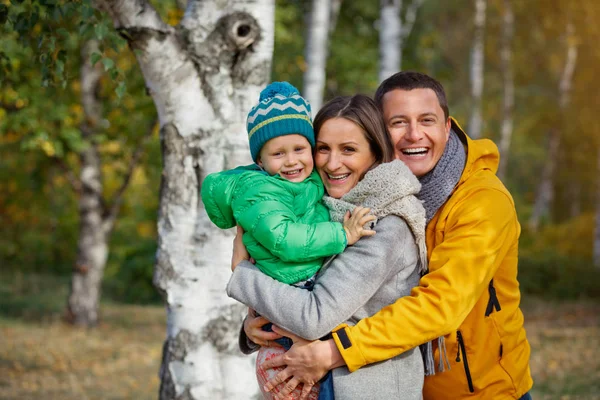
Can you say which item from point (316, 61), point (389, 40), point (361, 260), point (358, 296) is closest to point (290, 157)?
point (361, 260)

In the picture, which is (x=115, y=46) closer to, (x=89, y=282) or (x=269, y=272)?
(x=269, y=272)

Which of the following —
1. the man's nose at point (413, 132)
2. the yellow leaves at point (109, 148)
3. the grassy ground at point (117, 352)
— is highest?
the yellow leaves at point (109, 148)

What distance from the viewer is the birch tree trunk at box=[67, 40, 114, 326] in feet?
36.5

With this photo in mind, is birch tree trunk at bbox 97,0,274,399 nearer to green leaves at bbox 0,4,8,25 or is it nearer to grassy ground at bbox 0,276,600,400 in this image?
green leaves at bbox 0,4,8,25

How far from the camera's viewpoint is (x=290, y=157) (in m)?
2.63

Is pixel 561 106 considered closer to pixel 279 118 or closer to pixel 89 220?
pixel 89 220

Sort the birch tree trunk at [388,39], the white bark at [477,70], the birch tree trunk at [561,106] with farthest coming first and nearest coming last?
the birch tree trunk at [561,106] → the white bark at [477,70] → the birch tree trunk at [388,39]

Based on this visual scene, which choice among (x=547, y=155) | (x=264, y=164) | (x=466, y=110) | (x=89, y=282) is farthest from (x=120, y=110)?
(x=547, y=155)

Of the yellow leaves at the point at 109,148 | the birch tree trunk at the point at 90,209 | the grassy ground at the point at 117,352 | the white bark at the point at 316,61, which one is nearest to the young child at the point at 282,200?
the grassy ground at the point at 117,352

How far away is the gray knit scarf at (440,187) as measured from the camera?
2.64 m

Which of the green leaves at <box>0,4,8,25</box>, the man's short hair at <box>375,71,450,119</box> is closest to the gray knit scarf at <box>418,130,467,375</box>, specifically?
the man's short hair at <box>375,71,450,119</box>

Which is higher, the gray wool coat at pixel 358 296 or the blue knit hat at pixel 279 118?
the blue knit hat at pixel 279 118

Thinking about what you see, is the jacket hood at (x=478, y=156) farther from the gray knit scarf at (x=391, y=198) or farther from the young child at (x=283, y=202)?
the young child at (x=283, y=202)

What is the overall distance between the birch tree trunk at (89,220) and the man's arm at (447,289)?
9.38 meters
